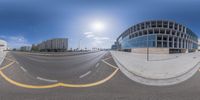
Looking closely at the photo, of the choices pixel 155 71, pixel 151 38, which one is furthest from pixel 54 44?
pixel 151 38

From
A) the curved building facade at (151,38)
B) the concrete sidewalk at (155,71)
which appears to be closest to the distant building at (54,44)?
the curved building facade at (151,38)

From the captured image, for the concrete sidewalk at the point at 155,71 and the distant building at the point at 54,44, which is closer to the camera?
the concrete sidewalk at the point at 155,71

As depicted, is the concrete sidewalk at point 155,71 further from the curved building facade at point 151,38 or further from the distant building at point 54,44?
the distant building at point 54,44

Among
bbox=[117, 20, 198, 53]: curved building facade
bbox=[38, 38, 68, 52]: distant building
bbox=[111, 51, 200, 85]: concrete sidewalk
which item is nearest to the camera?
bbox=[111, 51, 200, 85]: concrete sidewalk

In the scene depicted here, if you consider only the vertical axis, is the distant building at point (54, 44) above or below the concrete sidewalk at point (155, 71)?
above

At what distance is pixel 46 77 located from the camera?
19.7 ft

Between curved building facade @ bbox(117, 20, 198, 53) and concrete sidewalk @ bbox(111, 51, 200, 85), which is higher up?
curved building facade @ bbox(117, 20, 198, 53)

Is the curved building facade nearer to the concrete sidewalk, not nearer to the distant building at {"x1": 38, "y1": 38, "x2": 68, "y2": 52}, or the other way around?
the concrete sidewalk

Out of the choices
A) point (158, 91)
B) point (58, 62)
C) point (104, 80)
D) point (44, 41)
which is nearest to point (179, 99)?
point (158, 91)

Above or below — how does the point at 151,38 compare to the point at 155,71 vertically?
above

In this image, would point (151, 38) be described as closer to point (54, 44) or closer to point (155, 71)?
point (155, 71)

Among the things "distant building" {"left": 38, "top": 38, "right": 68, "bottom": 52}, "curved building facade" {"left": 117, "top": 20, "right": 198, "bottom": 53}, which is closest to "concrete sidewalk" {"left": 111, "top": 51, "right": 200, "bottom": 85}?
"curved building facade" {"left": 117, "top": 20, "right": 198, "bottom": 53}

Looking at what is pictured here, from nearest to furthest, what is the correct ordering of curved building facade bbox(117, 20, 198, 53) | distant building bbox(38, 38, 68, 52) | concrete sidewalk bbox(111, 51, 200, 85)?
concrete sidewalk bbox(111, 51, 200, 85), distant building bbox(38, 38, 68, 52), curved building facade bbox(117, 20, 198, 53)

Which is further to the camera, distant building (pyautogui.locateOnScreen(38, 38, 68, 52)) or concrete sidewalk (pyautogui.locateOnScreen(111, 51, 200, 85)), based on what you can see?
distant building (pyautogui.locateOnScreen(38, 38, 68, 52))
